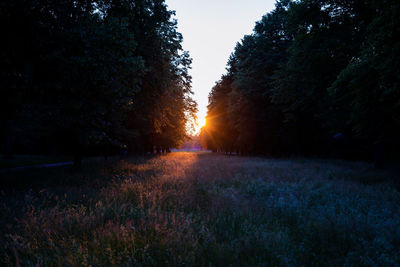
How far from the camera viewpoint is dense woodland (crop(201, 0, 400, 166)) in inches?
311

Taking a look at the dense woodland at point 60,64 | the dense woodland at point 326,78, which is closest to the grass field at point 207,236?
the dense woodland at point 60,64

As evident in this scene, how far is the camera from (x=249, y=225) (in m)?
4.14

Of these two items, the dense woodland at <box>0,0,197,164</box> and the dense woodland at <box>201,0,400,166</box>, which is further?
the dense woodland at <box>201,0,400,166</box>

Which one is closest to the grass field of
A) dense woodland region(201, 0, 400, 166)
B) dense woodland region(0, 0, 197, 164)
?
dense woodland region(0, 0, 197, 164)

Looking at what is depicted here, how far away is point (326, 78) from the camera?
12.1 m

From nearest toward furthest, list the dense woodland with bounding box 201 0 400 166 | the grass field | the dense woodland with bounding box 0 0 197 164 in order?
the grass field → the dense woodland with bounding box 0 0 197 164 → the dense woodland with bounding box 201 0 400 166

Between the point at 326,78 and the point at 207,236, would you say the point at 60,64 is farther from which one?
the point at 326,78

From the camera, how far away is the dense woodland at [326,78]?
7910 millimetres

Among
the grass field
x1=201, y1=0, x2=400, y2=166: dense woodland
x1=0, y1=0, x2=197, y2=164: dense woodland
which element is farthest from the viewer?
x1=201, y1=0, x2=400, y2=166: dense woodland

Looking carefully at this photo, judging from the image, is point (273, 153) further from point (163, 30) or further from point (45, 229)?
point (45, 229)

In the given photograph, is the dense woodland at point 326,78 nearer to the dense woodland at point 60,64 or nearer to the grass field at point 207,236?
the grass field at point 207,236

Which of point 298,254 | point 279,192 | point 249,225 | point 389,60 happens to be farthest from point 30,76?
point 389,60

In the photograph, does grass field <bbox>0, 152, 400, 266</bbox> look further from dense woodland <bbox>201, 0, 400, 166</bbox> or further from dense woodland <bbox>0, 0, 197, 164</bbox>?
dense woodland <bbox>201, 0, 400, 166</bbox>

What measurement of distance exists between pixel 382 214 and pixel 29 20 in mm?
11849
